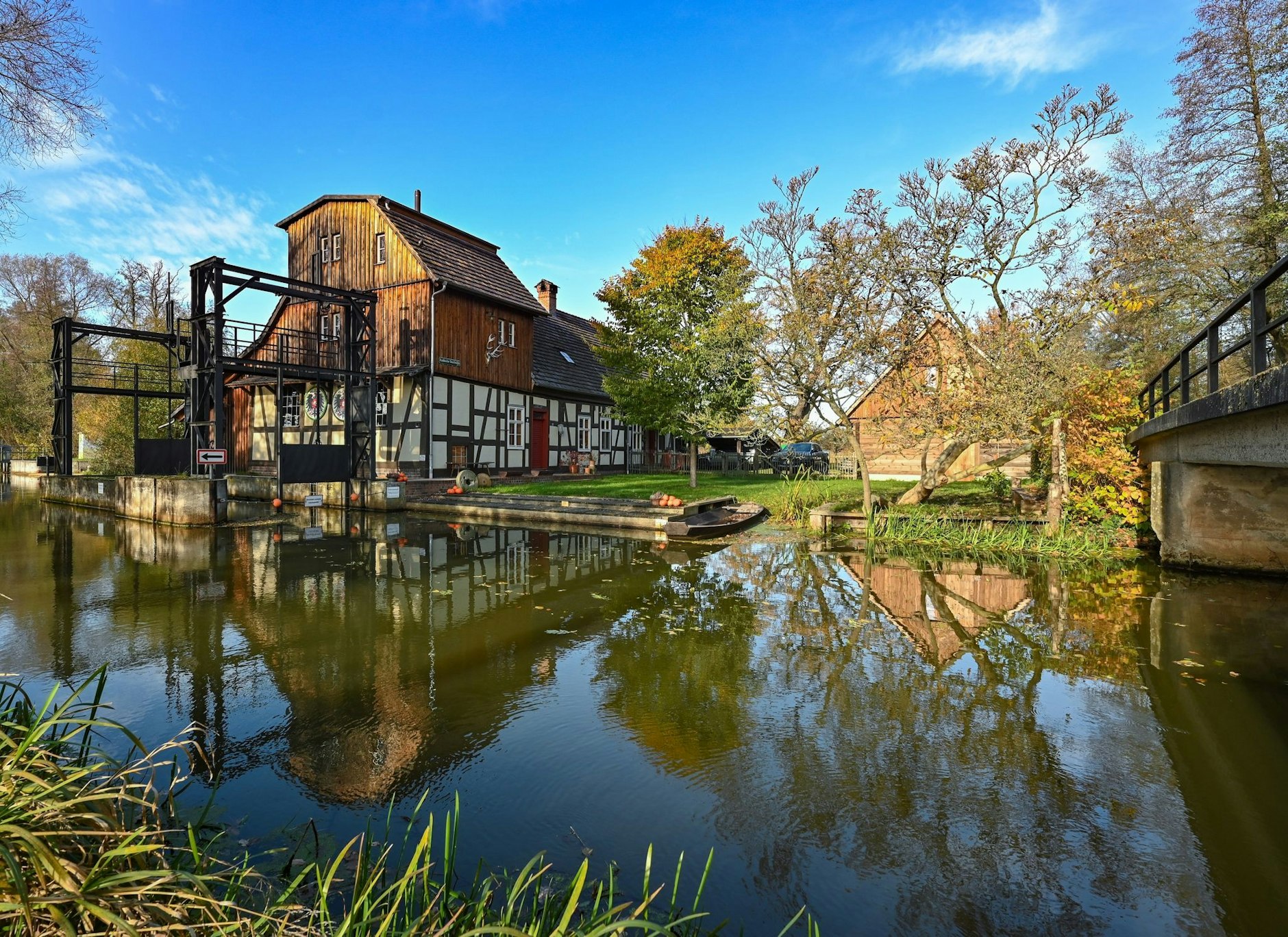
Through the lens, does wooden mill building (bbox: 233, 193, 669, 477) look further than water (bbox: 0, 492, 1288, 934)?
Yes

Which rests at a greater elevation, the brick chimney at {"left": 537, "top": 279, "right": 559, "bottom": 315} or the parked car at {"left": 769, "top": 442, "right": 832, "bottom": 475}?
the brick chimney at {"left": 537, "top": 279, "right": 559, "bottom": 315}

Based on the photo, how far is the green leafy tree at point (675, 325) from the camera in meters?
20.4

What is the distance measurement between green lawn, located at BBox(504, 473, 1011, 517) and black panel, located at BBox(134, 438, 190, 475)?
11.4 m

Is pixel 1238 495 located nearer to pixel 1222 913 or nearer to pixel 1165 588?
pixel 1165 588

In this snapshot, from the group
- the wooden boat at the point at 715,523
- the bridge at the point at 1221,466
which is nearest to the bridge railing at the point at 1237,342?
the bridge at the point at 1221,466

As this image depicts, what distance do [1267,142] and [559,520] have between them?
22.2 m

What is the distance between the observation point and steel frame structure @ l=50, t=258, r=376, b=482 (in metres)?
15.2

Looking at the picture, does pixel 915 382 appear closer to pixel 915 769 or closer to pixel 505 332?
pixel 915 769

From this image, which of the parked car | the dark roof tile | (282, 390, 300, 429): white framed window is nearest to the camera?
(282, 390, 300, 429): white framed window

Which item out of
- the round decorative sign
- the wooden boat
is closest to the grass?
the wooden boat

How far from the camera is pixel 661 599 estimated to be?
7883 millimetres

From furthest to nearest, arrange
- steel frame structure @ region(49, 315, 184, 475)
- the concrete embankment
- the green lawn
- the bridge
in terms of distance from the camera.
A: steel frame structure @ region(49, 315, 184, 475)
the green lawn
the concrete embankment
the bridge

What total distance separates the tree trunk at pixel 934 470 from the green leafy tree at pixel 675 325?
263 inches

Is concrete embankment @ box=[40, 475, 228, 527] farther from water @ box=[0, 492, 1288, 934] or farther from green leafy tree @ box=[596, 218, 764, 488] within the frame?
green leafy tree @ box=[596, 218, 764, 488]
